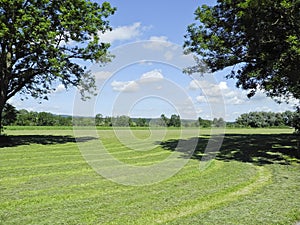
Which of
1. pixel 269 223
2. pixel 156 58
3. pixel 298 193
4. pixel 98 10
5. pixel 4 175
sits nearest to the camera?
pixel 269 223

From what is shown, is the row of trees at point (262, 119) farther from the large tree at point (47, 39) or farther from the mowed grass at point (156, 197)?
the mowed grass at point (156, 197)

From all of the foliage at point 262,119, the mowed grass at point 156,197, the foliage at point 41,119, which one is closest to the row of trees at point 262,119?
the foliage at point 262,119

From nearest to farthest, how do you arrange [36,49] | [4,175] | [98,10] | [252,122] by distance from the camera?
[4,175], [36,49], [98,10], [252,122]

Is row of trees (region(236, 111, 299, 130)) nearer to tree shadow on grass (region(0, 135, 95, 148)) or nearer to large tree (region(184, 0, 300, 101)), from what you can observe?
tree shadow on grass (region(0, 135, 95, 148))

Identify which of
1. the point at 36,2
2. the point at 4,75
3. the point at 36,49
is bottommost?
the point at 4,75

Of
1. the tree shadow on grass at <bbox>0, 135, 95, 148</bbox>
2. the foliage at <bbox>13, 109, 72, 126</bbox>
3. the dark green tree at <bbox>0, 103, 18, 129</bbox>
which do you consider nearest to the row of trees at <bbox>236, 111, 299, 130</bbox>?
the foliage at <bbox>13, 109, 72, 126</bbox>

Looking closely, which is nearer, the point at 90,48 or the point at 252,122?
the point at 90,48

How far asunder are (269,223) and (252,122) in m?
62.0

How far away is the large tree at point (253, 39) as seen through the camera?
11164mm

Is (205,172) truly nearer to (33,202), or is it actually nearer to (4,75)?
(33,202)

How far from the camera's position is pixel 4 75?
63.6 feet

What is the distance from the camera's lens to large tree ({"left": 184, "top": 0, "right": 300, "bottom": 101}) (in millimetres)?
11164

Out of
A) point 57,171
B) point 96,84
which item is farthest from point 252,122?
point 57,171

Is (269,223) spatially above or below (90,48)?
below
